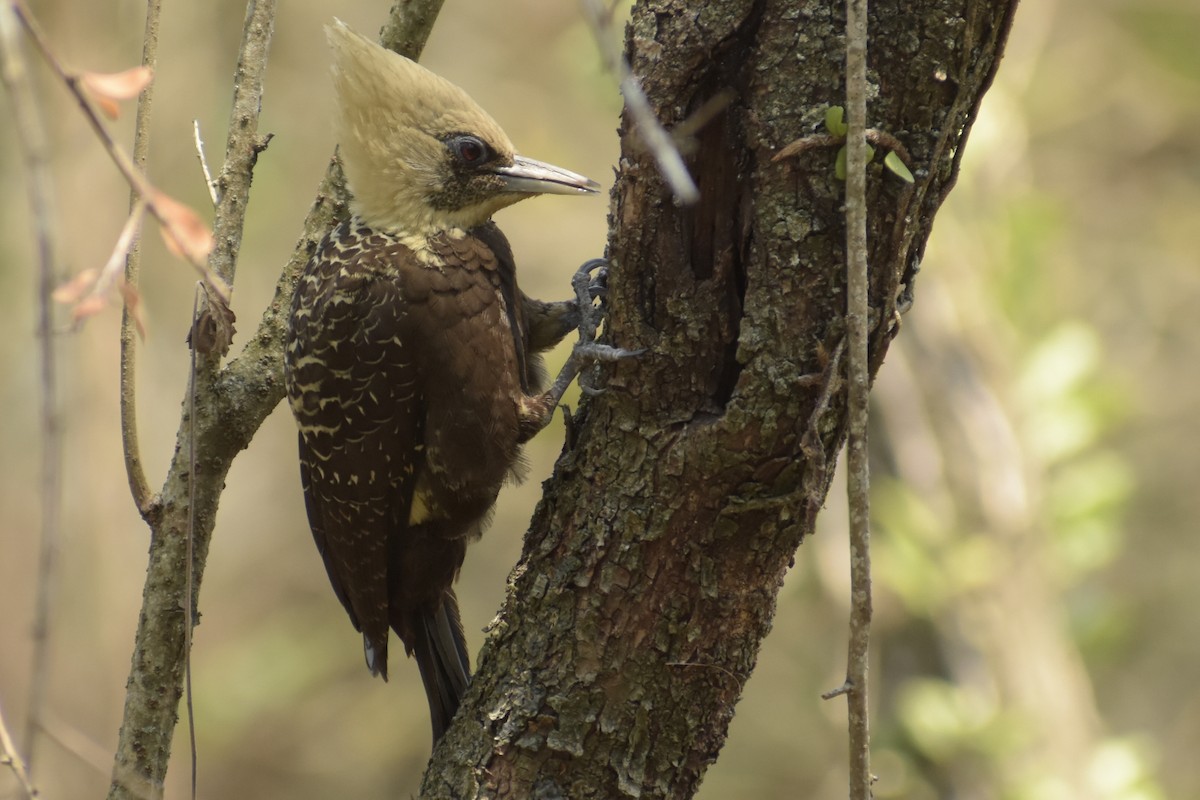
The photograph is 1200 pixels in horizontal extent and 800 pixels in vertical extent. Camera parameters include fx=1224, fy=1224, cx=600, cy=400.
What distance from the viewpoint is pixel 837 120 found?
199 centimetres

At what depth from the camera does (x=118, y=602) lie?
659 cm

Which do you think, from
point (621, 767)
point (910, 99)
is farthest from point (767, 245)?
point (621, 767)

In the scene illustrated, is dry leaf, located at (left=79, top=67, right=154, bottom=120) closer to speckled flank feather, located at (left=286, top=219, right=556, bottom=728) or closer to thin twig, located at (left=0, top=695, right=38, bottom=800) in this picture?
thin twig, located at (left=0, top=695, right=38, bottom=800)

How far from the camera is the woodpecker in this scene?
9.77 feet

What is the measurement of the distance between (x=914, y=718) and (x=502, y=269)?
2.74 metres

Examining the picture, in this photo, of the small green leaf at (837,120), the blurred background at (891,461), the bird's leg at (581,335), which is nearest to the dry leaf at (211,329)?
the bird's leg at (581,335)

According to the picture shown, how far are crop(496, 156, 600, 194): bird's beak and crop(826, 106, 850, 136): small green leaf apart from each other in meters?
1.25

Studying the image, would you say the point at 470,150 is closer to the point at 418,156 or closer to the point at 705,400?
the point at 418,156

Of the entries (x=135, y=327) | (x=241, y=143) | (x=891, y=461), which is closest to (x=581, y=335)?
(x=241, y=143)

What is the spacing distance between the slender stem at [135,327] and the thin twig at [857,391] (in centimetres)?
141

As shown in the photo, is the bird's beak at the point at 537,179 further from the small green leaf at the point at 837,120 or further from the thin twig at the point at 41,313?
the thin twig at the point at 41,313

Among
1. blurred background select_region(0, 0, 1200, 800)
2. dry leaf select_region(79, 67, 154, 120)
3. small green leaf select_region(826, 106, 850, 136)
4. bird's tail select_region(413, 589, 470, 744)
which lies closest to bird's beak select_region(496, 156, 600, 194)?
bird's tail select_region(413, 589, 470, 744)

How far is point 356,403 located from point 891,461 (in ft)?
9.27

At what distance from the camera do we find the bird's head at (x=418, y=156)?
3123 millimetres
